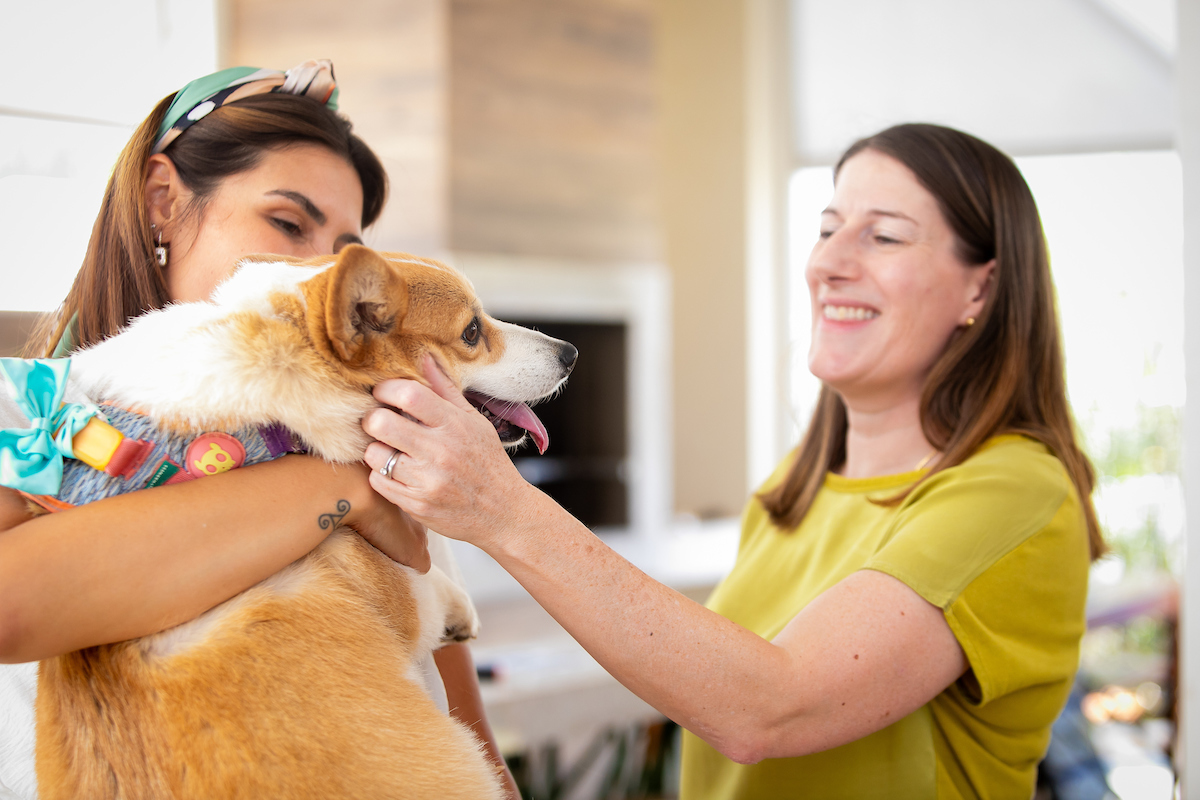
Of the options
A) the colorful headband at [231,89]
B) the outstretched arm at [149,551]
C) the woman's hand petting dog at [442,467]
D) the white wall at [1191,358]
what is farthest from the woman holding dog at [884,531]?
the white wall at [1191,358]

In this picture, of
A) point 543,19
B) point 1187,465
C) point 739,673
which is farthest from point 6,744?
point 543,19

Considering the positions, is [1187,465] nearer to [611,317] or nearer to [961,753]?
[961,753]

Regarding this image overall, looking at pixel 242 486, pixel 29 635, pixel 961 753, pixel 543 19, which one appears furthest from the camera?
pixel 543 19

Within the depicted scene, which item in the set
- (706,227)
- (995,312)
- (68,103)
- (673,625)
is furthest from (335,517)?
(706,227)

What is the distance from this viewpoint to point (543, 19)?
367cm

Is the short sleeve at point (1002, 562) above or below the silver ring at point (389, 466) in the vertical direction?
below

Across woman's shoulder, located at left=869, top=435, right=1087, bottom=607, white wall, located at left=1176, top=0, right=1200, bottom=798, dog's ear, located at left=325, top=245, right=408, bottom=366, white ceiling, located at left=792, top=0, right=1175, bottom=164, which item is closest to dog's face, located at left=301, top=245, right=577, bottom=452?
dog's ear, located at left=325, top=245, right=408, bottom=366

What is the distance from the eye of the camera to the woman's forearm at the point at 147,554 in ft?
2.25

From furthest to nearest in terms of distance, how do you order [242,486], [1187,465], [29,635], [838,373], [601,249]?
[601,249], [1187,465], [838,373], [242,486], [29,635]

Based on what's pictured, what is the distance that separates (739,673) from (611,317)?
312 cm

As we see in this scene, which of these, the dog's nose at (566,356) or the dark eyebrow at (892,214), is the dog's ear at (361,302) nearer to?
the dog's nose at (566,356)

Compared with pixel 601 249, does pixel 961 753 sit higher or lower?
lower

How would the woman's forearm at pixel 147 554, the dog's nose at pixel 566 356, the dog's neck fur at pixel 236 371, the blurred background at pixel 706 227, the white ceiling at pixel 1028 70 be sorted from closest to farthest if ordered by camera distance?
the woman's forearm at pixel 147 554 → the dog's neck fur at pixel 236 371 → the dog's nose at pixel 566 356 → the blurred background at pixel 706 227 → the white ceiling at pixel 1028 70

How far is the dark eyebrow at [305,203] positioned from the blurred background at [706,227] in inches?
77.9
